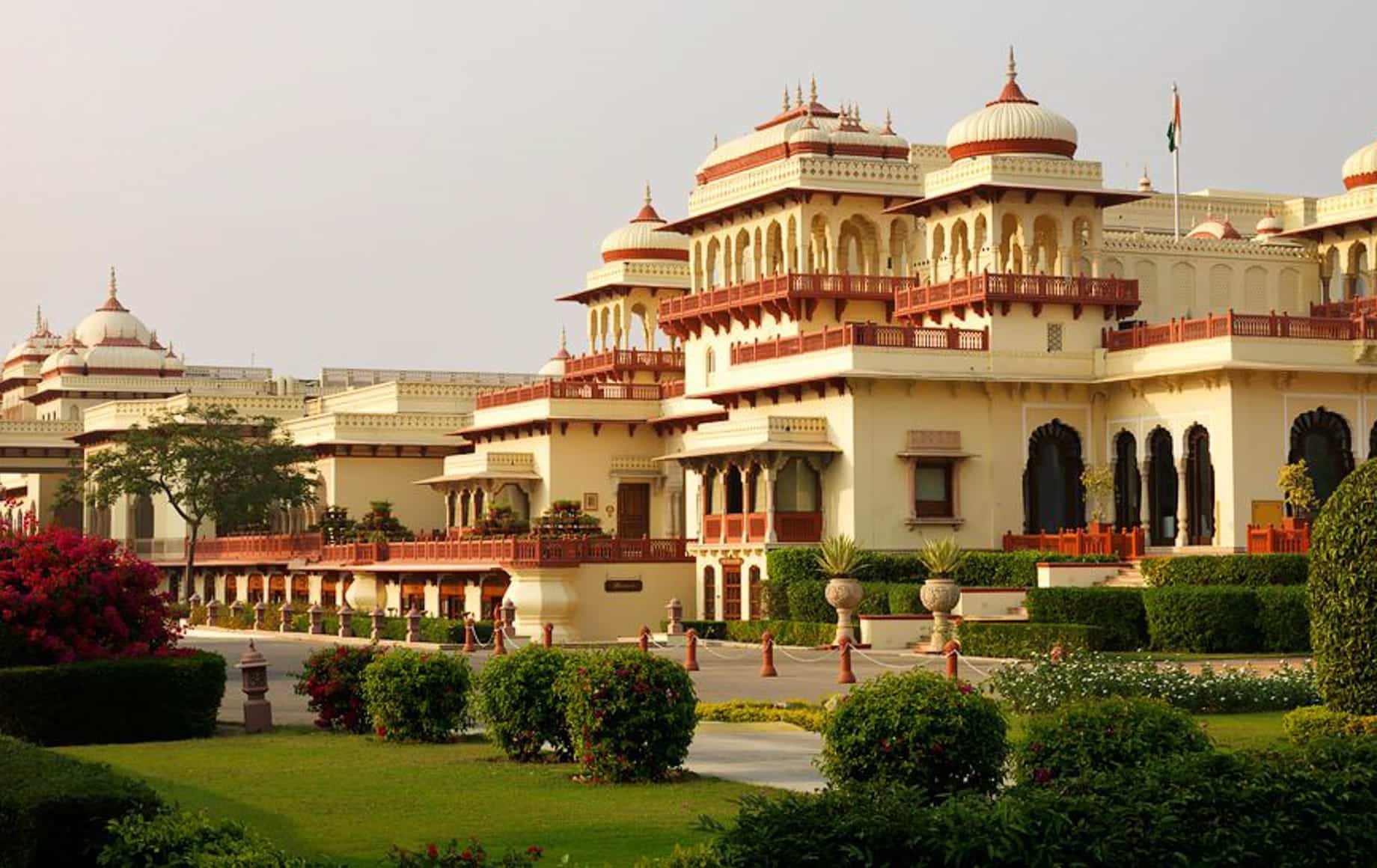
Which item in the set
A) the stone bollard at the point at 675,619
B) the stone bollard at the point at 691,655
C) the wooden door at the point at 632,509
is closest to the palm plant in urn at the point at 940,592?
the stone bollard at the point at 691,655

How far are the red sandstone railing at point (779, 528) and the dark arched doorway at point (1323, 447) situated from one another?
10730 millimetres

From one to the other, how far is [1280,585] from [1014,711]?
15247 mm

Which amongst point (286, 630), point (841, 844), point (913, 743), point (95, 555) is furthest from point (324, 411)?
point (841, 844)

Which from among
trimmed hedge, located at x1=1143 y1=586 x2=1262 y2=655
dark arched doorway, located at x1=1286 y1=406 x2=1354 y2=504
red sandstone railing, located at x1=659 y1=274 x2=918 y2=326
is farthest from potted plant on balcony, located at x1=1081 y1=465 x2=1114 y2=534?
trimmed hedge, located at x1=1143 y1=586 x2=1262 y2=655

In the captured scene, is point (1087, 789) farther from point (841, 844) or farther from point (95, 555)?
point (95, 555)

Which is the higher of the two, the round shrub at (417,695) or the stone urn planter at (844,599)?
the stone urn planter at (844,599)

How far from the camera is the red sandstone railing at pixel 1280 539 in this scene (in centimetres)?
4225

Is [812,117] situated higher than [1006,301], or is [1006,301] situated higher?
[812,117]

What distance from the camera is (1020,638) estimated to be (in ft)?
123

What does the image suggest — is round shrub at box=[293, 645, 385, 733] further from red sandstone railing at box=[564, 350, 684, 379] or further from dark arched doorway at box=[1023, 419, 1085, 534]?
red sandstone railing at box=[564, 350, 684, 379]

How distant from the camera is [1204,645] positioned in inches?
1486

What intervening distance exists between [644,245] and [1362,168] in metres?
23.8

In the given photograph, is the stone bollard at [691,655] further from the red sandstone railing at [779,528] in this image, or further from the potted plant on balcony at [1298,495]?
the potted plant on balcony at [1298,495]

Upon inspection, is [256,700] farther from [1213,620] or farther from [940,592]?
[1213,620]
